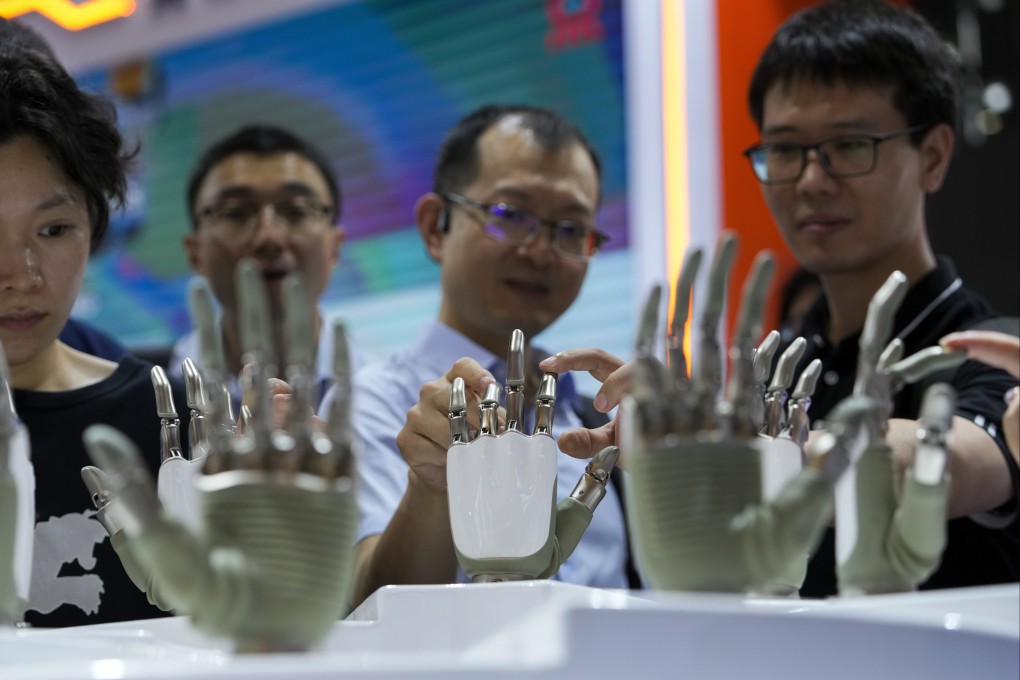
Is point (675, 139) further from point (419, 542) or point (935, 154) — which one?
point (419, 542)

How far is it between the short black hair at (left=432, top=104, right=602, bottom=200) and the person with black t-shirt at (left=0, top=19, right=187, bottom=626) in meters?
0.69

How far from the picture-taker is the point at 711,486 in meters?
0.71

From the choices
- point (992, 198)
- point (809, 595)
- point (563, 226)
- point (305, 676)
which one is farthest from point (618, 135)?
point (305, 676)

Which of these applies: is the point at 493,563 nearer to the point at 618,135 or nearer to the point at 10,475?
the point at 10,475

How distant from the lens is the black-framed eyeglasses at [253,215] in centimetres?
251

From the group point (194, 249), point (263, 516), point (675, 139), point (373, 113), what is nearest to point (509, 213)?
point (194, 249)

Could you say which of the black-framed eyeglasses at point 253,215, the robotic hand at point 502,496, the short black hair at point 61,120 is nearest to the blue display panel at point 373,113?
the black-framed eyeglasses at point 253,215

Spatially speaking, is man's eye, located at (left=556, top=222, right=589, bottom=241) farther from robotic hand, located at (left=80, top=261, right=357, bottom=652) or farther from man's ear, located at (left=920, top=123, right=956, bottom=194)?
robotic hand, located at (left=80, top=261, right=357, bottom=652)

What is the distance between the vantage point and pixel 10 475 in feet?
2.65

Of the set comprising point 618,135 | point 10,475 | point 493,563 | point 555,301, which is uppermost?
point 618,135

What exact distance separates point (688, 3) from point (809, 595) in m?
1.85

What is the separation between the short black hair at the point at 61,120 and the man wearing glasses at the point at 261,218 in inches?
40.0

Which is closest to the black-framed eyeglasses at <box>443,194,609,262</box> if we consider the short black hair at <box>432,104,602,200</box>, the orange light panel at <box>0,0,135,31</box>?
the short black hair at <box>432,104,602,200</box>

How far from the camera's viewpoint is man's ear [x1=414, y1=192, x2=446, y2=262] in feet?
6.88
